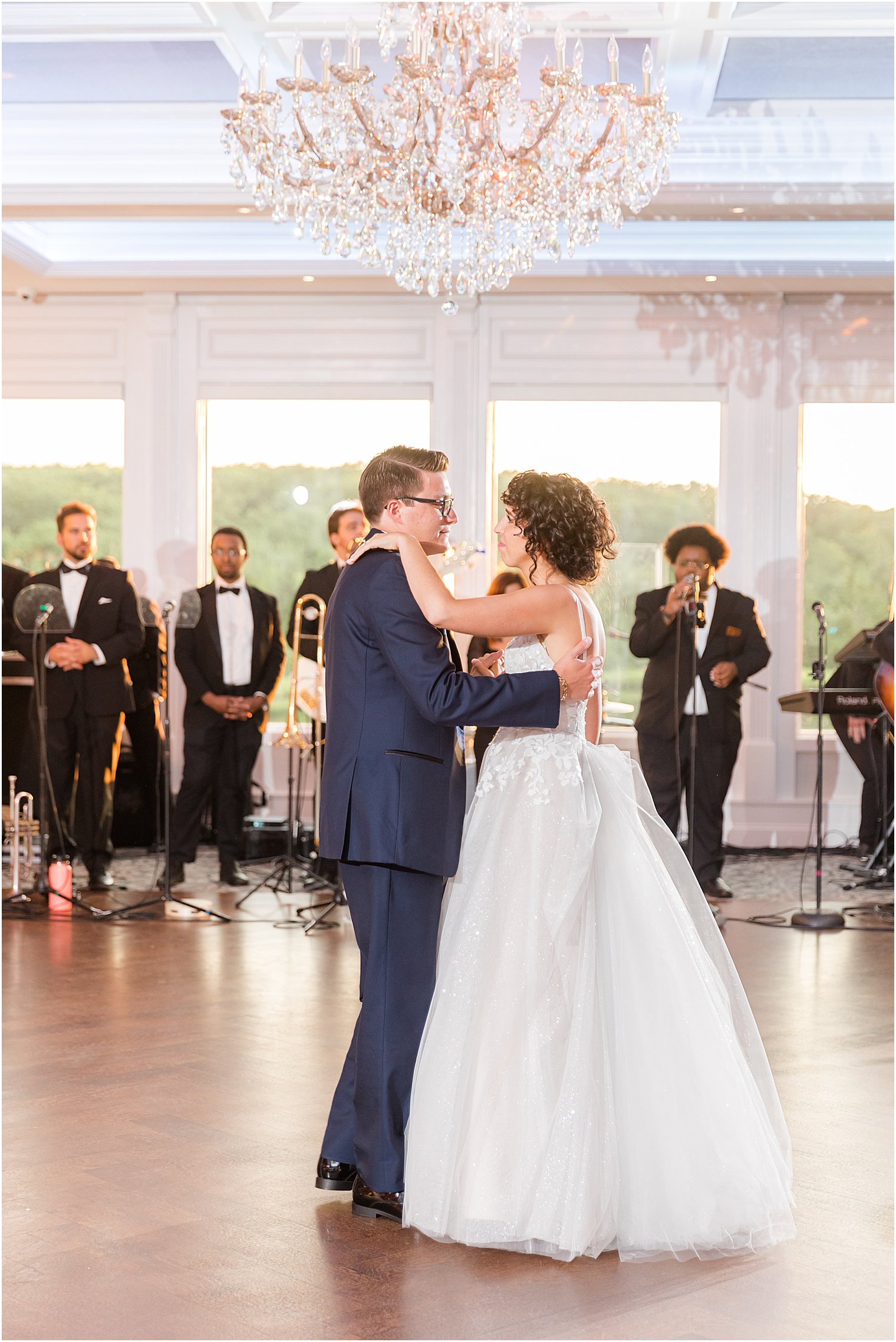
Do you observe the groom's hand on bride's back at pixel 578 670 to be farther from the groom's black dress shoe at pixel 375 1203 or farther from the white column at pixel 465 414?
the white column at pixel 465 414

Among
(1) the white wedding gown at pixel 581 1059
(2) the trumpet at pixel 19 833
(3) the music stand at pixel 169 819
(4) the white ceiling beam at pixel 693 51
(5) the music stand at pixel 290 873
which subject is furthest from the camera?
(5) the music stand at pixel 290 873

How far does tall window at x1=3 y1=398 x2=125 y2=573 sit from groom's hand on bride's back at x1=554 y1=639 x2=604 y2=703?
7.03 m

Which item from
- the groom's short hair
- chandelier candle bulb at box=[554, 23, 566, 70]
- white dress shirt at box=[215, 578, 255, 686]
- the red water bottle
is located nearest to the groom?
the groom's short hair

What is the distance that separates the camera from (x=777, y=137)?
7422 millimetres

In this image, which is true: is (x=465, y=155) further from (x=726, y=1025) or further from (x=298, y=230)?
(x=726, y=1025)

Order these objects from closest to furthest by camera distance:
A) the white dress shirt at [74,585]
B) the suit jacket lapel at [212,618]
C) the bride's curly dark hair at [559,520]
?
the bride's curly dark hair at [559,520] < the white dress shirt at [74,585] < the suit jacket lapel at [212,618]

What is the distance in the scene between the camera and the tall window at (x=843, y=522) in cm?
941

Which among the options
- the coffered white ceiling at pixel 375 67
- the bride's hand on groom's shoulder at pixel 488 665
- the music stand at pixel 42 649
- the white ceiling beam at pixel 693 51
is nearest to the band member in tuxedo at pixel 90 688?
the music stand at pixel 42 649

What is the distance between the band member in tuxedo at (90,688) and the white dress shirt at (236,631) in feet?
1.85

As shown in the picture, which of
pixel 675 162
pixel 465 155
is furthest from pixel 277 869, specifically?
pixel 675 162

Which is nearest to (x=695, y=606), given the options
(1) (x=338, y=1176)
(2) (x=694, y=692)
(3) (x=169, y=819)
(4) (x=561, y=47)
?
(2) (x=694, y=692)

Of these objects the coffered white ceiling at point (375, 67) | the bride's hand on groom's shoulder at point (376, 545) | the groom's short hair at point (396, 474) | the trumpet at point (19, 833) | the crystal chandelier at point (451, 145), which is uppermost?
the coffered white ceiling at point (375, 67)

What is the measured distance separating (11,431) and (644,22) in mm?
5390

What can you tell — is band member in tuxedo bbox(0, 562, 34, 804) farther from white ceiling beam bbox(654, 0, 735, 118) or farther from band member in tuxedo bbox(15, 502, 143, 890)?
white ceiling beam bbox(654, 0, 735, 118)
